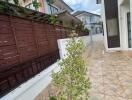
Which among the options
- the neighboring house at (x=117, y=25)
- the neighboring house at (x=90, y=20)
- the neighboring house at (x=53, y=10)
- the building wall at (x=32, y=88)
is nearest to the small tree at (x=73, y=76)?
the building wall at (x=32, y=88)

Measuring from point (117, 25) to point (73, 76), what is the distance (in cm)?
855

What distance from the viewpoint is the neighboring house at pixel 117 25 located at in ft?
30.3

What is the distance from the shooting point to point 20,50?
13.1ft

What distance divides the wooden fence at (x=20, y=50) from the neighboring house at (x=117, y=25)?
18.6 feet

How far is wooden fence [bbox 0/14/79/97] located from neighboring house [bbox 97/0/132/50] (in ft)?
18.6

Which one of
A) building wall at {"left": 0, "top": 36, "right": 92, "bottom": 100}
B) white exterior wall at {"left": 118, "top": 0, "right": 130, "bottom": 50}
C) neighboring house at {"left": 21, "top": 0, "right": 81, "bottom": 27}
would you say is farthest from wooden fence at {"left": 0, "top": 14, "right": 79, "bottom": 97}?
white exterior wall at {"left": 118, "top": 0, "right": 130, "bottom": 50}

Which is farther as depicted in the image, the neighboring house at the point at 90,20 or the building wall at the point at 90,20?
the building wall at the point at 90,20

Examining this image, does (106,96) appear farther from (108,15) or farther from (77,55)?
(108,15)

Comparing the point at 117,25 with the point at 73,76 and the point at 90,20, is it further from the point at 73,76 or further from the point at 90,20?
the point at 90,20

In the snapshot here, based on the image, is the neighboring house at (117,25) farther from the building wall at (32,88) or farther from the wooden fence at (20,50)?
the building wall at (32,88)

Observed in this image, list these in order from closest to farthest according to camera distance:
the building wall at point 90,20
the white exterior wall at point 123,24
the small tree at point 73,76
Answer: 1. the small tree at point 73,76
2. the white exterior wall at point 123,24
3. the building wall at point 90,20

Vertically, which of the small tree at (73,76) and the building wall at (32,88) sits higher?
the small tree at (73,76)

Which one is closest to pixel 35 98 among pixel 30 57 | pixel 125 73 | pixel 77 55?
pixel 30 57

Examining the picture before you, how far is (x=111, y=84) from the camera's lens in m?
4.39
